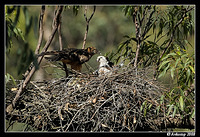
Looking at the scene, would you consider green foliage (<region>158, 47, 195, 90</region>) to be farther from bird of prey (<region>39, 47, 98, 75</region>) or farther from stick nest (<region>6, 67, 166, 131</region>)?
bird of prey (<region>39, 47, 98, 75</region>)

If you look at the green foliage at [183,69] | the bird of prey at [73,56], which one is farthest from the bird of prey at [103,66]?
the green foliage at [183,69]

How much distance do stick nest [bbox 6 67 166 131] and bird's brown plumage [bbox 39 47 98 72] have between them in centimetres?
28

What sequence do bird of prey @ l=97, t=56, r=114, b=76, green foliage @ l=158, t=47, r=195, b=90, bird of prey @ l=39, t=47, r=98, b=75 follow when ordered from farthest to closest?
bird of prey @ l=97, t=56, r=114, b=76
bird of prey @ l=39, t=47, r=98, b=75
green foliage @ l=158, t=47, r=195, b=90

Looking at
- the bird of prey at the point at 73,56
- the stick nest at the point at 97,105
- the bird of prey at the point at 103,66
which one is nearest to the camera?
the stick nest at the point at 97,105

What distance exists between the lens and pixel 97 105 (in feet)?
9.37

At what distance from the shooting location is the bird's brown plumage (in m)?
3.17

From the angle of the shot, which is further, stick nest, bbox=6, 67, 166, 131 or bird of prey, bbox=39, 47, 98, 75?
bird of prey, bbox=39, 47, 98, 75

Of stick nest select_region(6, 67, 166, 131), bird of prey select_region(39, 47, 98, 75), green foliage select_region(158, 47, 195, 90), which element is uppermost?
bird of prey select_region(39, 47, 98, 75)

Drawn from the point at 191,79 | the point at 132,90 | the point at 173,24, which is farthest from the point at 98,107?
the point at 173,24

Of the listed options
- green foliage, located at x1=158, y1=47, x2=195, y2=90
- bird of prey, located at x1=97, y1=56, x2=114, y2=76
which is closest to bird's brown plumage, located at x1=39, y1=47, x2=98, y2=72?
bird of prey, located at x1=97, y1=56, x2=114, y2=76

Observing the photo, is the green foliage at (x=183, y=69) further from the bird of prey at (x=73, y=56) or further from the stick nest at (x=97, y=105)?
the bird of prey at (x=73, y=56)

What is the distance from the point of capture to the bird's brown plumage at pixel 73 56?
3172 millimetres

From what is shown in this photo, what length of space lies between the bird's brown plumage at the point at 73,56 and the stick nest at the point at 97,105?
0.28m

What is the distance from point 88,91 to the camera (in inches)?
116
